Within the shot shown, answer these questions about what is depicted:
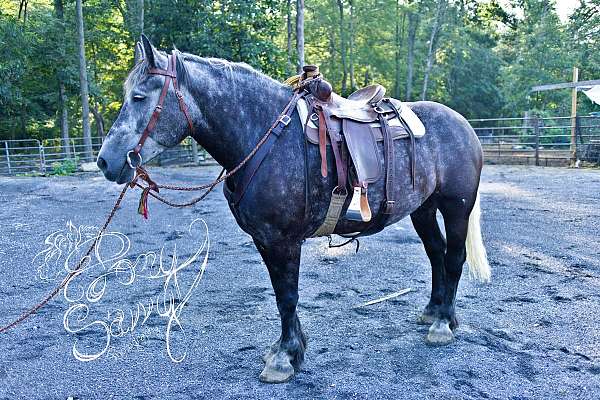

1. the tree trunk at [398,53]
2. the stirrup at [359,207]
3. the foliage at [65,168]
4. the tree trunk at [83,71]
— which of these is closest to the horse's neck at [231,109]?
the stirrup at [359,207]

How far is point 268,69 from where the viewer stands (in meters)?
14.8

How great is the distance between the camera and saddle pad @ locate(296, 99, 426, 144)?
256 centimetres

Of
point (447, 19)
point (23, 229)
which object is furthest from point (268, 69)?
point (447, 19)

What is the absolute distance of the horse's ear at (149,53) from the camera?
2.19m

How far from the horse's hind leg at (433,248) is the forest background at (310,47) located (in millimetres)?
10685

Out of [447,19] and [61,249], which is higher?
[447,19]

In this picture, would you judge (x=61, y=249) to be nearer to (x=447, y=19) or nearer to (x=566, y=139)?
(x=566, y=139)

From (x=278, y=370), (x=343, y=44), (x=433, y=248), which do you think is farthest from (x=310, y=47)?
(x=278, y=370)

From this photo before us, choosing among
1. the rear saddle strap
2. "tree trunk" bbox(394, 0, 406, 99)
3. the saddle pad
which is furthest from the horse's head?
"tree trunk" bbox(394, 0, 406, 99)

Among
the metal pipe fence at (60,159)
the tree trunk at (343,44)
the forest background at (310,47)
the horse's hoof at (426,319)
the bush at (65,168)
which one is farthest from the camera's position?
the tree trunk at (343,44)

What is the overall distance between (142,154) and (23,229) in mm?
5499

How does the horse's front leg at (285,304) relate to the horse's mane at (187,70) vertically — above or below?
below

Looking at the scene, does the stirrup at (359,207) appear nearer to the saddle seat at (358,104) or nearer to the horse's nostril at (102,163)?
the saddle seat at (358,104)

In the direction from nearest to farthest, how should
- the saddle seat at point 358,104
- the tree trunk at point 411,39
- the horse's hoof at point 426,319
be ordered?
the saddle seat at point 358,104 → the horse's hoof at point 426,319 → the tree trunk at point 411,39
